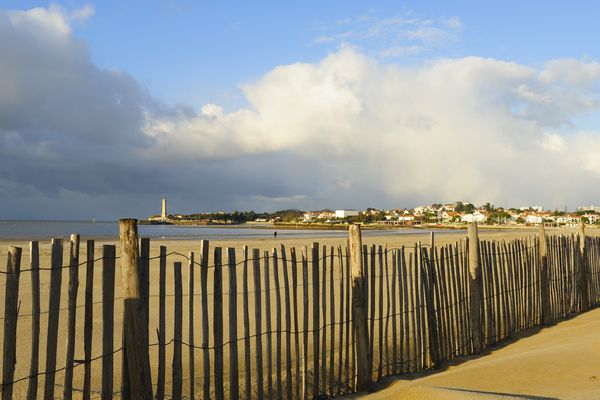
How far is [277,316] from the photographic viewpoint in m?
5.39

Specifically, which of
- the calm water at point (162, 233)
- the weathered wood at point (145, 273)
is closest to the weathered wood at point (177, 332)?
the weathered wood at point (145, 273)

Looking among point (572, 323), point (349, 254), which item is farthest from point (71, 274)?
point (572, 323)

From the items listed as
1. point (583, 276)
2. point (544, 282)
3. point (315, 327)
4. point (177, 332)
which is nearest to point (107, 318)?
point (177, 332)

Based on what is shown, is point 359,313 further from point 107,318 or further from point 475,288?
point 107,318

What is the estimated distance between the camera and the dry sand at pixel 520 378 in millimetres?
4984

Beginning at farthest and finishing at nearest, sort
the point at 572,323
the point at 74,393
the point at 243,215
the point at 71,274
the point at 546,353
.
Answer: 1. the point at 243,215
2. the point at 572,323
3. the point at 546,353
4. the point at 74,393
5. the point at 71,274

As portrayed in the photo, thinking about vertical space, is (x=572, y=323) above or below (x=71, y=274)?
below

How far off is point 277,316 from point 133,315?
1483 millimetres

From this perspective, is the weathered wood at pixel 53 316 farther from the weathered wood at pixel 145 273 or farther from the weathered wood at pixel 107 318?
the weathered wood at pixel 145 273

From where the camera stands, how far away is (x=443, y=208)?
190750mm

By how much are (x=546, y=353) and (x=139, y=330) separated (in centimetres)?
480

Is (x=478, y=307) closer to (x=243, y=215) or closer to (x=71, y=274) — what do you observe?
(x=71, y=274)

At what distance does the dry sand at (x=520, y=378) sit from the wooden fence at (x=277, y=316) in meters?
0.51

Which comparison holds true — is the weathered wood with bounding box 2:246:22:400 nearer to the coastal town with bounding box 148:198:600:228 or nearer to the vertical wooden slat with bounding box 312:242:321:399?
the vertical wooden slat with bounding box 312:242:321:399
